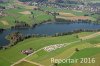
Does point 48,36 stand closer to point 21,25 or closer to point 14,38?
point 14,38

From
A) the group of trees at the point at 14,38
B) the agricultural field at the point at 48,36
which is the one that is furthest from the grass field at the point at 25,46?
the group of trees at the point at 14,38

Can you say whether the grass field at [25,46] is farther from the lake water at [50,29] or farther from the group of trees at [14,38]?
the lake water at [50,29]

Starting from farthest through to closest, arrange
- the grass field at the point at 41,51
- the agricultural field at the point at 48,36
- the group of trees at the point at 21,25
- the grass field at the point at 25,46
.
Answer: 1. the group of trees at the point at 21,25
2. the grass field at the point at 25,46
3. the grass field at the point at 41,51
4. the agricultural field at the point at 48,36

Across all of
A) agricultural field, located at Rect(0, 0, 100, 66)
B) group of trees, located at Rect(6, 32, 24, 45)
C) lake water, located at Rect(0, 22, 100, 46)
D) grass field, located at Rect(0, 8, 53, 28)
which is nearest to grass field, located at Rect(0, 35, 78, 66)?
agricultural field, located at Rect(0, 0, 100, 66)

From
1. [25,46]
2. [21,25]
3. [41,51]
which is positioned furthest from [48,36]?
[21,25]

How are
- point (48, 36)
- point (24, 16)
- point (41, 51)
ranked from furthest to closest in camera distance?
point (24, 16) → point (48, 36) → point (41, 51)

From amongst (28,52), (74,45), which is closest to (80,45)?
(74,45)

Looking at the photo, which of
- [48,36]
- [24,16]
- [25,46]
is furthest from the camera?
[24,16]

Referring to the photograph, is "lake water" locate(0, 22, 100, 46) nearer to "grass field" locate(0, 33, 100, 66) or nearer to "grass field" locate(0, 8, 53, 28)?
"grass field" locate(0, 8, 53, 28)

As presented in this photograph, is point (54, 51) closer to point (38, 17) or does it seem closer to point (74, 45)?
point (74, 45)

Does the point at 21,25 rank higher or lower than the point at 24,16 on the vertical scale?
lower

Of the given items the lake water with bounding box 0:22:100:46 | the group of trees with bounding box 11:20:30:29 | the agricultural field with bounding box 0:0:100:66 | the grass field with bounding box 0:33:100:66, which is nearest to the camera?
the agricultural field with bounding box 0:0:100:66
